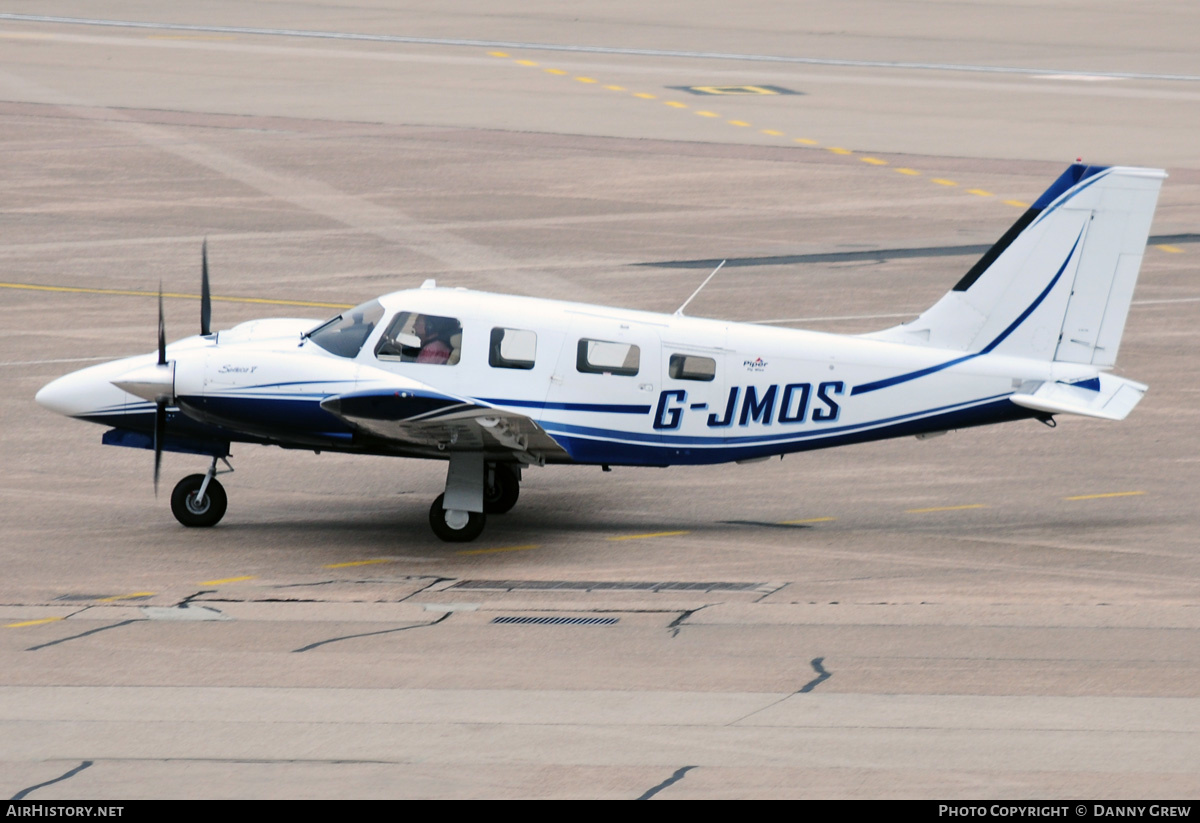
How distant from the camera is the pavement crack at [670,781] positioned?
1284 centimetres

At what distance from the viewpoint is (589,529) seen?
67.1 ft

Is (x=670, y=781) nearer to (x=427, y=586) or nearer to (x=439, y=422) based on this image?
(x=427, y=586)

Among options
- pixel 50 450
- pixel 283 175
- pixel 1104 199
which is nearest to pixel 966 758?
pixel 1104 199

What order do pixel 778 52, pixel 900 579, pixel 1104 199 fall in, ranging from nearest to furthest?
pixel 900 579
pixel 1104 199
pixel 778 52

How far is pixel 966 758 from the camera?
44.4 feet

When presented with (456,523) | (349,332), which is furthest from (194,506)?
(456,523)

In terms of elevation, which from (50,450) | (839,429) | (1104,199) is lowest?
(50,450)

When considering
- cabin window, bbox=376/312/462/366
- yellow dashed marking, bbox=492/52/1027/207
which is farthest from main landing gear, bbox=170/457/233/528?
yellow dashed marking, bbox=492/52/1027/207

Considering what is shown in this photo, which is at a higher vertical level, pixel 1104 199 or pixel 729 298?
pixel 1104 199

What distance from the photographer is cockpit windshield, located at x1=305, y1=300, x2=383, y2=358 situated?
64.3 feet

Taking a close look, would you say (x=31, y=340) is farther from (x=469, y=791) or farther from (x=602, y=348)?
(x=469, y=791)

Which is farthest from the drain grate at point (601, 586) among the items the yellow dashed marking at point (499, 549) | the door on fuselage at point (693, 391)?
→ the door on fuselage at point (693, 391)

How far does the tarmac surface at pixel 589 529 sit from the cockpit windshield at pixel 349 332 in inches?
85.5

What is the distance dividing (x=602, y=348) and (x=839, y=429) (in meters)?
2.83
